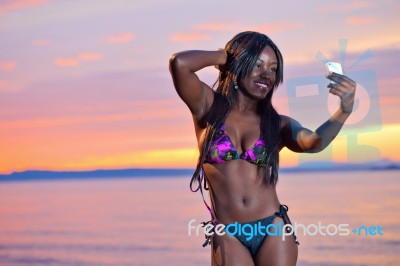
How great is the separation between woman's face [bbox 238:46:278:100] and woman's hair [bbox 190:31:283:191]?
19 millimetres

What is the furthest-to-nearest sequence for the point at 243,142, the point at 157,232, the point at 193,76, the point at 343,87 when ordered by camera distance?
1. the point at 157,232
2. the point at 243,142
3. the point at 193,76
4. the point at 343,87

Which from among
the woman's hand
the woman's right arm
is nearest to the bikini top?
the woman's right arm

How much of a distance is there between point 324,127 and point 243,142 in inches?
13.7

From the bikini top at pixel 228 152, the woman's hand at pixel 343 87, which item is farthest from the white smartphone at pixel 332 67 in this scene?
the bikini top at pixel 228 152

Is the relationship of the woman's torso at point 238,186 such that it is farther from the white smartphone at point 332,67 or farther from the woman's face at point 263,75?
the white smartphone at point 332,67

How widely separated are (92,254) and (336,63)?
7.04 meters

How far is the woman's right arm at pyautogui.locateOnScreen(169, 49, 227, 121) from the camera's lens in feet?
12.7

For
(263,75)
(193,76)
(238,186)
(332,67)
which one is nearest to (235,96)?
(263,75)

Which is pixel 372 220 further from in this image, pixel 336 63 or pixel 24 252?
pixel 336 63

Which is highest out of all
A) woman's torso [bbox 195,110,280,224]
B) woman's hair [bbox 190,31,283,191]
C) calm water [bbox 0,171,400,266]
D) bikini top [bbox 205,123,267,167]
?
woman's hair [bbox 190,31,283,191]

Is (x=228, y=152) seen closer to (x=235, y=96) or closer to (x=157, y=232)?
(x=235, y=96)

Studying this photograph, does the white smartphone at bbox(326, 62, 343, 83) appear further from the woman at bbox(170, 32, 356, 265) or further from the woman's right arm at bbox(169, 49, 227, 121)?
the woman's right arm at bbox(169, 49, 227, 121)

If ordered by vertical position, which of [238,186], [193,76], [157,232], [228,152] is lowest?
[157,232]

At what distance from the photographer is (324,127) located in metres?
3.97
